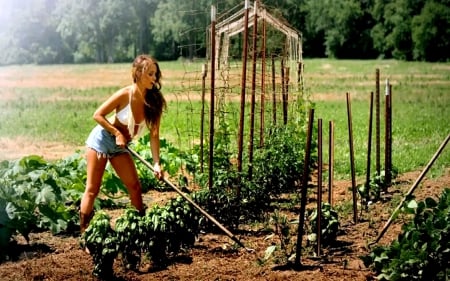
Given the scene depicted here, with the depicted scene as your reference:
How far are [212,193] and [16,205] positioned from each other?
1.35 m

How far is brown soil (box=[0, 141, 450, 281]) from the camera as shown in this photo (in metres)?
4.10

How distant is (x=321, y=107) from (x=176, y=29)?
26596 millimetres

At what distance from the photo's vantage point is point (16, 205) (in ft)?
15.3

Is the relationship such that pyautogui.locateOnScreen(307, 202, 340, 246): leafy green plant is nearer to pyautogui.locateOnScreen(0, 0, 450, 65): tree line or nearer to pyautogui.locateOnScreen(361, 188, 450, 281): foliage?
pyautogui.locateOnScreen(361, 188, 450, 281): foliage

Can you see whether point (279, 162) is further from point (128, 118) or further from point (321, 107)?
point (321, 107)

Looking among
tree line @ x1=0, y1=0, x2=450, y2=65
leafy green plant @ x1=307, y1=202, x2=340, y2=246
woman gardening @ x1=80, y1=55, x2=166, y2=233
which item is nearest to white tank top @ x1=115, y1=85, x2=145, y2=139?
woman gardening @ x1=80, y1=55, x2=166, y2=233

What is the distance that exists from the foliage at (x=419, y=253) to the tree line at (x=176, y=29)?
15.0 m

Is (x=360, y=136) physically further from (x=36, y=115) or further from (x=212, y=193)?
(x=36, y=115)

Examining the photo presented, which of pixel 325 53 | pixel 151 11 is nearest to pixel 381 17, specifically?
pixel 325 53

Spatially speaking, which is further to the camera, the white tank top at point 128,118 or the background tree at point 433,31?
the background tree at point 433,31

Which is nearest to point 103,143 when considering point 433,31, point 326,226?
point 326,226

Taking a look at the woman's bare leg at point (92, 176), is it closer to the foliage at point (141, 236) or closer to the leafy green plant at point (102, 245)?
the foliage at point (141, 236)

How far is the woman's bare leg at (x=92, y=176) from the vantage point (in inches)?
178

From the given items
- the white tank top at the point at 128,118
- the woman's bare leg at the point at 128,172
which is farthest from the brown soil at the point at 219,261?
the white tank top at the point at 128,118
